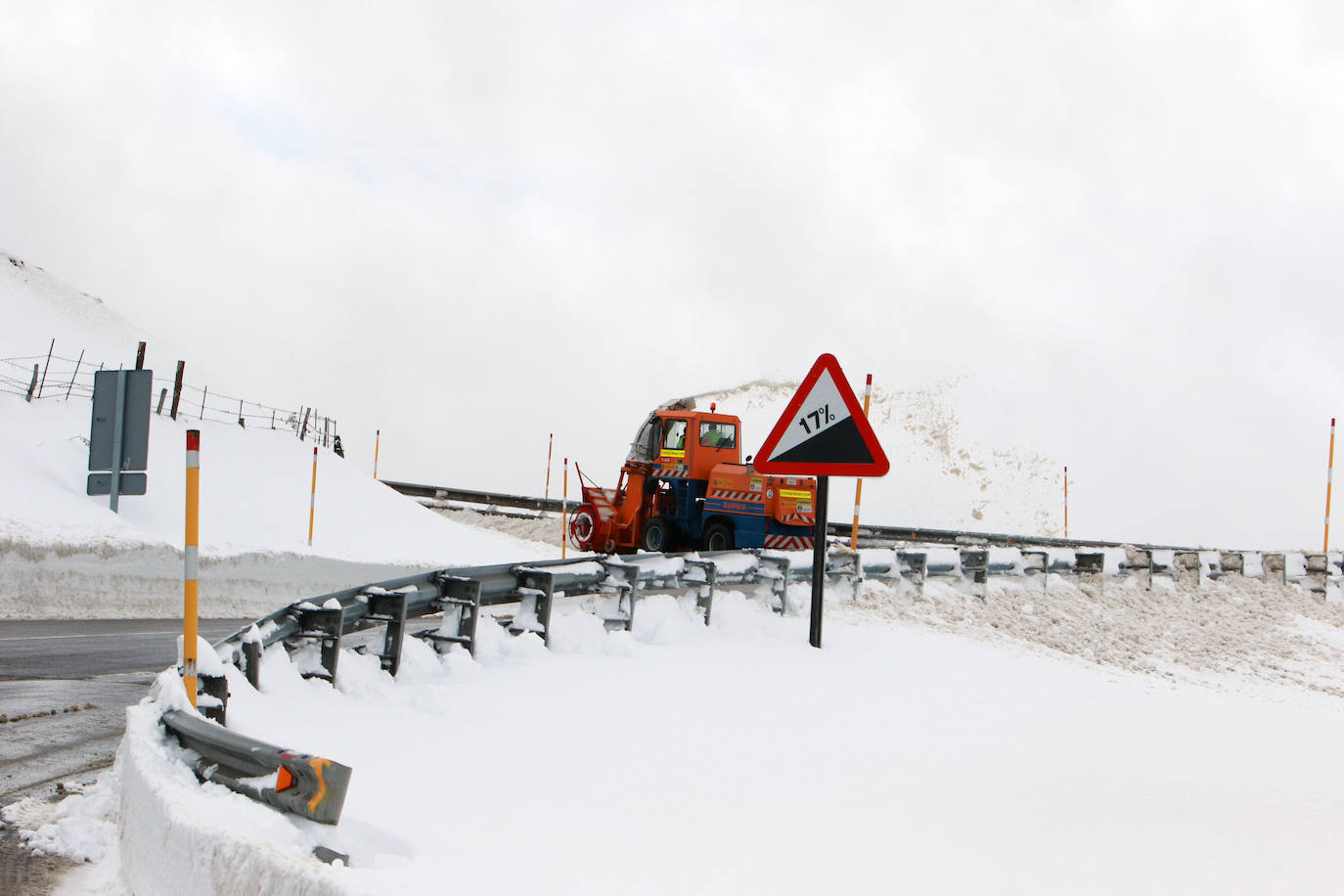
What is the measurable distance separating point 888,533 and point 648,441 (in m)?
11.0

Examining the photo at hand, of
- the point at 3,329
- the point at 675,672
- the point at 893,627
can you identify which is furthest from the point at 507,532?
the point at 3,329

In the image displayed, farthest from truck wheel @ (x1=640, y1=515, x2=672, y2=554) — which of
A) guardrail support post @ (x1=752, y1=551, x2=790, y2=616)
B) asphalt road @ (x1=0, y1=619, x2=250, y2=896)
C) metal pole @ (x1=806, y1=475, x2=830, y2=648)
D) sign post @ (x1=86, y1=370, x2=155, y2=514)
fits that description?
metal pole @ (x1=806, y1=475, x2=830, y2=648)

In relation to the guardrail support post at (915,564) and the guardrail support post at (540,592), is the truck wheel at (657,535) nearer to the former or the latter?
the guardrail support post at (915,564)

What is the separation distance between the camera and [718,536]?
51.5 feet

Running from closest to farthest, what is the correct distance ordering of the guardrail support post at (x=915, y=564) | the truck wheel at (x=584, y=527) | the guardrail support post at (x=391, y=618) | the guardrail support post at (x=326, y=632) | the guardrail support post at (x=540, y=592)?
1. the guardrail support post at (x=326, y=632)
2. the guardrail support post at (x=391, y=618)
3. the guardrail support post at (x=540, y=592)
4. the guardrail support post at (x=915, y=564)
5. the truck wheel at (x=584, y=527)

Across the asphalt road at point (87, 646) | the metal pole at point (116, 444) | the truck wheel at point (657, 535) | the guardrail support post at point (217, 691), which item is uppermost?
the metal pole at point (116, 444)

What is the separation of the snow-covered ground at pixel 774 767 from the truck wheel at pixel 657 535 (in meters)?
5.72

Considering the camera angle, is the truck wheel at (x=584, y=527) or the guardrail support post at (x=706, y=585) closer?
the guardrail support post at (x=706, y=585)

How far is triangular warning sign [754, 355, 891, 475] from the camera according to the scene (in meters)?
8.06

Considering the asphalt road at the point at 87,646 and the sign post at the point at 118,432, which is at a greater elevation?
the sign post at the point at 118,432

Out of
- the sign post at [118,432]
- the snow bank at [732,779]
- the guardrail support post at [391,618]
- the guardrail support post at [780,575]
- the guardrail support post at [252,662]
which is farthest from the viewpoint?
the sign post at [118,432]

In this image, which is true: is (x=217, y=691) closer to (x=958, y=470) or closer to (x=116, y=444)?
(x=116, y=444)

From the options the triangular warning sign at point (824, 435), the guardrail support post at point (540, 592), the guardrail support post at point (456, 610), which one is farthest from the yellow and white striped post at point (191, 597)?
the triangular warning sign at point (824, 435)

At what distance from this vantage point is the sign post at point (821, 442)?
807 centimetres
